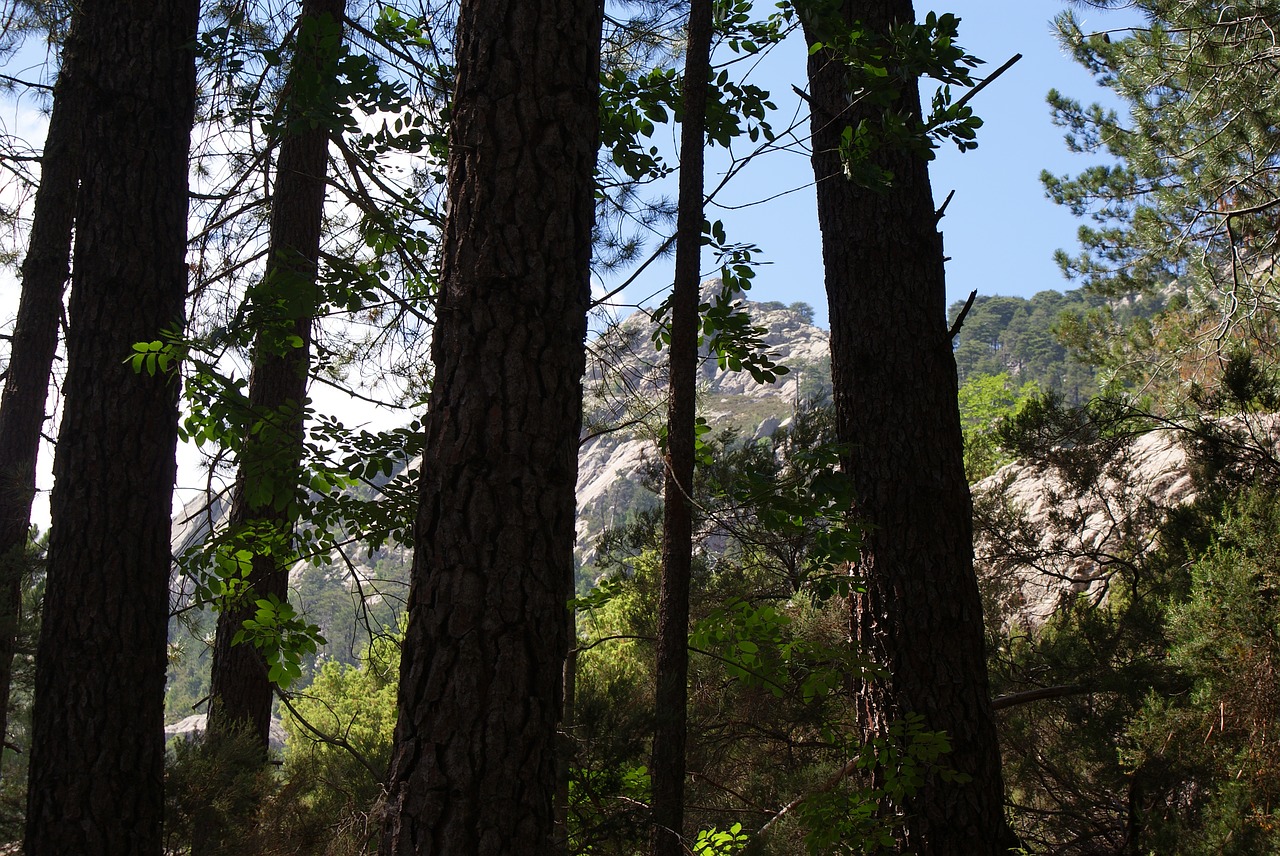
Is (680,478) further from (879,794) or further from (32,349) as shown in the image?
(32,349)

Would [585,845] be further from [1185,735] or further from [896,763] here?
[1185,735]

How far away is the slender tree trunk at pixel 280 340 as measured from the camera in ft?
10.8

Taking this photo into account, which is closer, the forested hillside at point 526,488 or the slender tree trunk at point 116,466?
the forested hillside at point 526,488

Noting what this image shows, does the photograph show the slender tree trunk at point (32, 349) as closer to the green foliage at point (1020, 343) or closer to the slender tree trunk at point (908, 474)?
the slender tree trunk at point (908, 474)

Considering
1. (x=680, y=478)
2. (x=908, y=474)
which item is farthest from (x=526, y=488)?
(x=908, y=474)

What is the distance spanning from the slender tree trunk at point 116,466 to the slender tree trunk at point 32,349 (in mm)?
3184

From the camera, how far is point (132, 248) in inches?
139

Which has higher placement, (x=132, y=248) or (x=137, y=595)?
(x=132, y=248)

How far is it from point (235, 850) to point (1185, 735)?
459 centimetres

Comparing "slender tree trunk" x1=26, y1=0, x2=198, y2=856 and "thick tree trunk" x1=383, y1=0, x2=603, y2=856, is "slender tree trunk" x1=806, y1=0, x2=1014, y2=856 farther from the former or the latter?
"slender tree trunk" x1=26, y1=0, x2=198, y2=856

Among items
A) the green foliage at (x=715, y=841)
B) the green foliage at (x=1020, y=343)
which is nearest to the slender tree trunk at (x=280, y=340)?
the green foliage at (x=715, y=841)

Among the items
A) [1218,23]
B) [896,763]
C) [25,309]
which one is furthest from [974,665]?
[1218,23]

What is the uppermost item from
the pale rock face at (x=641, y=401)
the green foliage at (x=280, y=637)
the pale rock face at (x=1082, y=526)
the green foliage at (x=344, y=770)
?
the pale rock face at (x=641, y=401)

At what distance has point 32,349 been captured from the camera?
6.53 m
